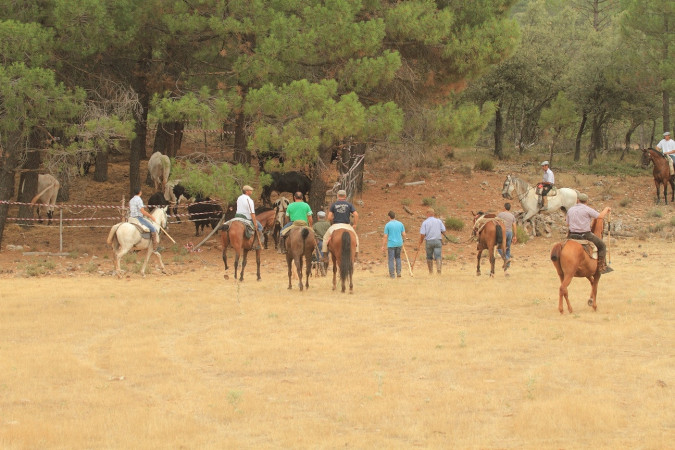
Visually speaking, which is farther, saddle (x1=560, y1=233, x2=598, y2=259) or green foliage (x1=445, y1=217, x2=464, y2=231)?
green foliage (x1=445, y1=217, x2=464, y2=231)

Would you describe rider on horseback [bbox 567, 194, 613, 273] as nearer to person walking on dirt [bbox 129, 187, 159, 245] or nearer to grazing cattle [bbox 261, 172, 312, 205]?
person walking on dirt [bbox 129, 187, 159, 245]

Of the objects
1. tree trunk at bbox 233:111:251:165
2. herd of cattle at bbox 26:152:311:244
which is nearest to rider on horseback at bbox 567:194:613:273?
tree trunk at bbox 233:111:251:165

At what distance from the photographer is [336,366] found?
1246cm

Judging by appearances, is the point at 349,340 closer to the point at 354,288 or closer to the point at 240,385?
the point at 240,385

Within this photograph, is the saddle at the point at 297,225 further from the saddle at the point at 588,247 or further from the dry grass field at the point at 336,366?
the saddle at the point at 588,247

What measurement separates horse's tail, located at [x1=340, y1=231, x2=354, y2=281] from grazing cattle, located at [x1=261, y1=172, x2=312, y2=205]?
13344 mm

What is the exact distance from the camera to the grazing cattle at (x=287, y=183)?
105 ft

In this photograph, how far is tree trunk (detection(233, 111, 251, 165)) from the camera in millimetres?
28422

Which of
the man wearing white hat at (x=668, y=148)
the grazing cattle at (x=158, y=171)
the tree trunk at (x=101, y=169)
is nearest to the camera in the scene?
the grazing cattle at (x=158, y=171)

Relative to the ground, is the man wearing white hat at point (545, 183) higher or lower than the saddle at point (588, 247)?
higher

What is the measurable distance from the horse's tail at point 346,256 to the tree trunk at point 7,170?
42.4 ft

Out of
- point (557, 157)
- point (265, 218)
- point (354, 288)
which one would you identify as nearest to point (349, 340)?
point (354, 288)

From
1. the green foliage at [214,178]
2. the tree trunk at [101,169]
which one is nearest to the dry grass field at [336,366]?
the green foliage at [214,178]

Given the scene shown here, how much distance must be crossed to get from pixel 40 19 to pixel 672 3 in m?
26.7
